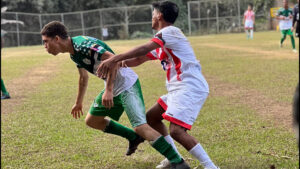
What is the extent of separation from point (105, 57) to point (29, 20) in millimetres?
36486

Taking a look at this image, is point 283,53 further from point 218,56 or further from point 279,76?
point 279,76

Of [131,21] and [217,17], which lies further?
[131,21]

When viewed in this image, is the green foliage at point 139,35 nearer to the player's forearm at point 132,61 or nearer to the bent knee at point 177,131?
the player's forearm at point 132,61

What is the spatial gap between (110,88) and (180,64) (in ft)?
2.13

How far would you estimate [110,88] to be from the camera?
11.6 feet

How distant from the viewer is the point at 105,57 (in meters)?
3.71

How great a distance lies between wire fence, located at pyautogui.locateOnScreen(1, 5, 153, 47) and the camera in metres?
38.6

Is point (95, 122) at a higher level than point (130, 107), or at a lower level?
lower

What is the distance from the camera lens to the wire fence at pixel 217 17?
38688 millimetres

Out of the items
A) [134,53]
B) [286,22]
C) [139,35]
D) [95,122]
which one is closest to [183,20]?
[139,35]

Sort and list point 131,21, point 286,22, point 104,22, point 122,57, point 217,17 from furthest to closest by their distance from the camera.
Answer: point 104,22 → point 131,21 → point 217,17 → point 286,22 → point 122,57

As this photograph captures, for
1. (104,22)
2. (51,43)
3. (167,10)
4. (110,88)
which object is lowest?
(110,88)

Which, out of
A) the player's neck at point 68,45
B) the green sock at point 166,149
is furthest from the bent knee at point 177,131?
the player's neck at point 68,45

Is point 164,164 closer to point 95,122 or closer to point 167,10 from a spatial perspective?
point 95,122
